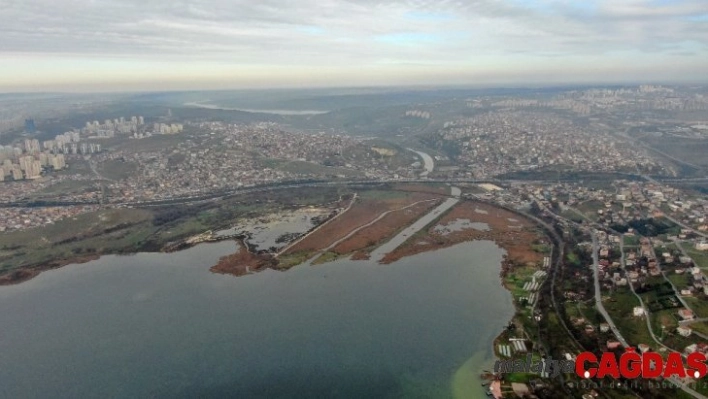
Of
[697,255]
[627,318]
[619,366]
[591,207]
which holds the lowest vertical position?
[619,366]

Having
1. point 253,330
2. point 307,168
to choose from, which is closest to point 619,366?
point 253,330

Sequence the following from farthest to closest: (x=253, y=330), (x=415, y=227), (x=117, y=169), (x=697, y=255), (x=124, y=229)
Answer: (x=117, y=169)
(x=415, y=227)
(x=124, y=229)
(x=697, y=255)
(x=253, y=330)

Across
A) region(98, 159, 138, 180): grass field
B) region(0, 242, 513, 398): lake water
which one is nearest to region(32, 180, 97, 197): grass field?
region(98, 159, 138, 180): grass field

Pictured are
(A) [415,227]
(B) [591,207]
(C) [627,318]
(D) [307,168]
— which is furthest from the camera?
(D) [307,168]

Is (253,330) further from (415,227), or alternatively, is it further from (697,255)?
(697,255)

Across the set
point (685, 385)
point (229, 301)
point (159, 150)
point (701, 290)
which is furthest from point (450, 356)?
point (159, 150)

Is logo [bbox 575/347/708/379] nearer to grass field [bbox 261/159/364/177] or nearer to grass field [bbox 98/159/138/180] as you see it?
grass field [bbox 261/159/364/177]

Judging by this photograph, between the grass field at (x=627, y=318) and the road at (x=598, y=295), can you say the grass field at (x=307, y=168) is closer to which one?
the road at (x=598, y=295)

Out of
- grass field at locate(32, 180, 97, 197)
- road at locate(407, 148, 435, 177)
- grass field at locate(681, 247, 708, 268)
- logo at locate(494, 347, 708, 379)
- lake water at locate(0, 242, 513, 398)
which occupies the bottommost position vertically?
lake water at locate(0, 242, 513, 398)

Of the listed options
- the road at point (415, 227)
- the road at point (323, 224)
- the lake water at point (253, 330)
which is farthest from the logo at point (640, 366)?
the road at point (323, 224)
